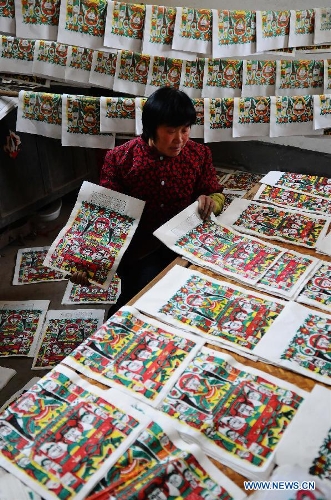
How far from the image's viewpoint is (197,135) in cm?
226

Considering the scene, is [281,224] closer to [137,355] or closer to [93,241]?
[93,241]

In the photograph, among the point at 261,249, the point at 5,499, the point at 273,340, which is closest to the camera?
the point at 5,499

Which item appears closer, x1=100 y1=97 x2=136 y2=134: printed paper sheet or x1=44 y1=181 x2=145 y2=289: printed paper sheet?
x1=44 y1=181 x2=145 y2=289: printed paper sheet

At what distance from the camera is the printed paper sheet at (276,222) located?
171cm

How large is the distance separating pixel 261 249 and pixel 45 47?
4.83 feet

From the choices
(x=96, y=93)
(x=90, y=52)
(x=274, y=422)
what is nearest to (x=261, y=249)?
(x=274, y=422)

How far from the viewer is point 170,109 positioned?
5.21 feet

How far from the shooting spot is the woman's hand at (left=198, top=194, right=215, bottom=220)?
1768 millimetres

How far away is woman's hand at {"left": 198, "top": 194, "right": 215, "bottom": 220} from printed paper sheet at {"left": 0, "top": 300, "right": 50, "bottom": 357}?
113cm

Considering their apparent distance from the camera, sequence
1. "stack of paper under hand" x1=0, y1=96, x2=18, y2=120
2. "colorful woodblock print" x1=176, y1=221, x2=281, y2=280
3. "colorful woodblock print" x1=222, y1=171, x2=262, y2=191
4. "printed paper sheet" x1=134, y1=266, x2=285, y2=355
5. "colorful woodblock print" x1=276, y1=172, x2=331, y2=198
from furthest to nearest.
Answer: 1. "colorful woodblock print" x1=222, y1=171, x2=262, y2=191
2. "stack of paper under hand" x1=0, y1=96, x2=18, y2=120
3. "colorful woodblock print" x1=276, y1=172, x2=331, y2=198
4. "colorful woodblock print" x1=176, y1=221, x2=281, y2=280
5. "printed paper sheet" x1=134, y1=266, x2=285, y2=355

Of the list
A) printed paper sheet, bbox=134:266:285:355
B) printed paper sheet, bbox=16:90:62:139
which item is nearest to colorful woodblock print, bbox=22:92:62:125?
printed paper sheet, bbox=16:90:62:139

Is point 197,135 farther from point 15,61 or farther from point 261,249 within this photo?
point 15,61

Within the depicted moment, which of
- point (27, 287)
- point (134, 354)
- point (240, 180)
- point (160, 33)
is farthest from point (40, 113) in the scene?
point (134, 354)

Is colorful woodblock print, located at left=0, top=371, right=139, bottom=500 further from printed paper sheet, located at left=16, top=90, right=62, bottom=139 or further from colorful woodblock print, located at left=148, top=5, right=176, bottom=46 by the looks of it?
colorful woodblock print, located at left=148, top=5, right=176, bottom=46
